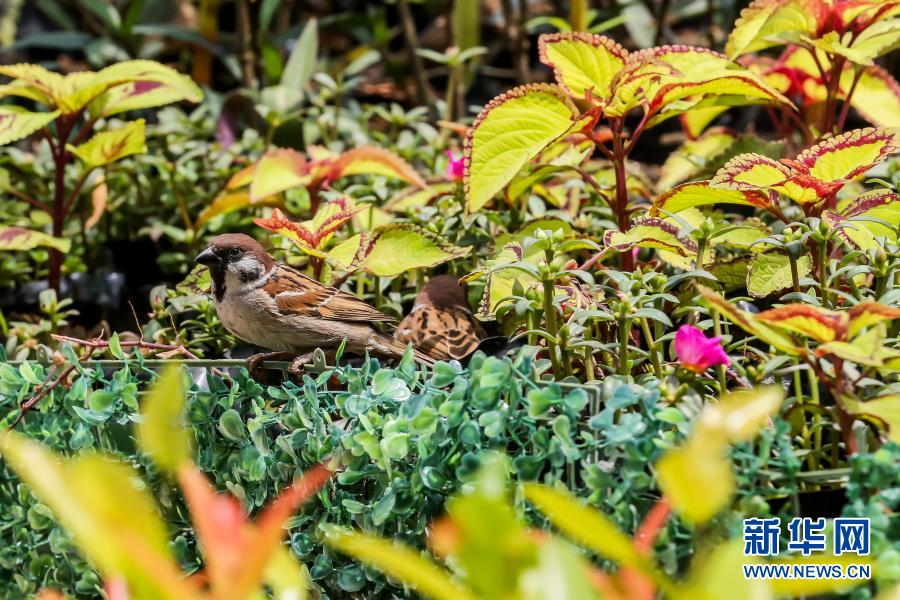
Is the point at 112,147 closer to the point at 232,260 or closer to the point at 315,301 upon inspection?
the point at 232,260

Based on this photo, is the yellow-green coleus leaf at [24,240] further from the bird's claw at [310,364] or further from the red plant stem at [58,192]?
the bird's claw at [310,364]

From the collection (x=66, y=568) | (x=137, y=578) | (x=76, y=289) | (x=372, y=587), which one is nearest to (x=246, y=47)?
(x=76, y=289)

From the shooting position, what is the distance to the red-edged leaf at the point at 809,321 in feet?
4.57

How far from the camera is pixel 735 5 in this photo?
4.52 m

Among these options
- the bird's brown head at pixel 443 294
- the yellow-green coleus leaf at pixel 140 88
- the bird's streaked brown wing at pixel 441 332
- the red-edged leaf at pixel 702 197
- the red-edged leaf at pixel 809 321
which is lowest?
the bird's streaked brown wing at pixel 441 332

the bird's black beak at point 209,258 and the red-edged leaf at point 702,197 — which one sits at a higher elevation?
the red-edged leaf at point 702,197

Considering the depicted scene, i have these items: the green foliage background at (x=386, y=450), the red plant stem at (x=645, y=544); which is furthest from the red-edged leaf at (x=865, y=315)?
the red plant stem at (x=645, y=544)

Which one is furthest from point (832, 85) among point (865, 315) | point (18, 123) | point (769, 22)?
point (18, 123)

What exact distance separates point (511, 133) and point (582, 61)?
25 centimetres

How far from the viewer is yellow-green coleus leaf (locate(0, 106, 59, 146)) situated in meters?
2.47

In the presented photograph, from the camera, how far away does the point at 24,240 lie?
256 centimetres

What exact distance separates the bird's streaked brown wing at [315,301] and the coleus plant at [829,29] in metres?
1.00

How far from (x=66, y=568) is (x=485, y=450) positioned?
88cm

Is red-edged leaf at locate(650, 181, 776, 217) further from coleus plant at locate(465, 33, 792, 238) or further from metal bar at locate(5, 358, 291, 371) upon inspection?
metal bar at locate(5, 358, 291, 371)
